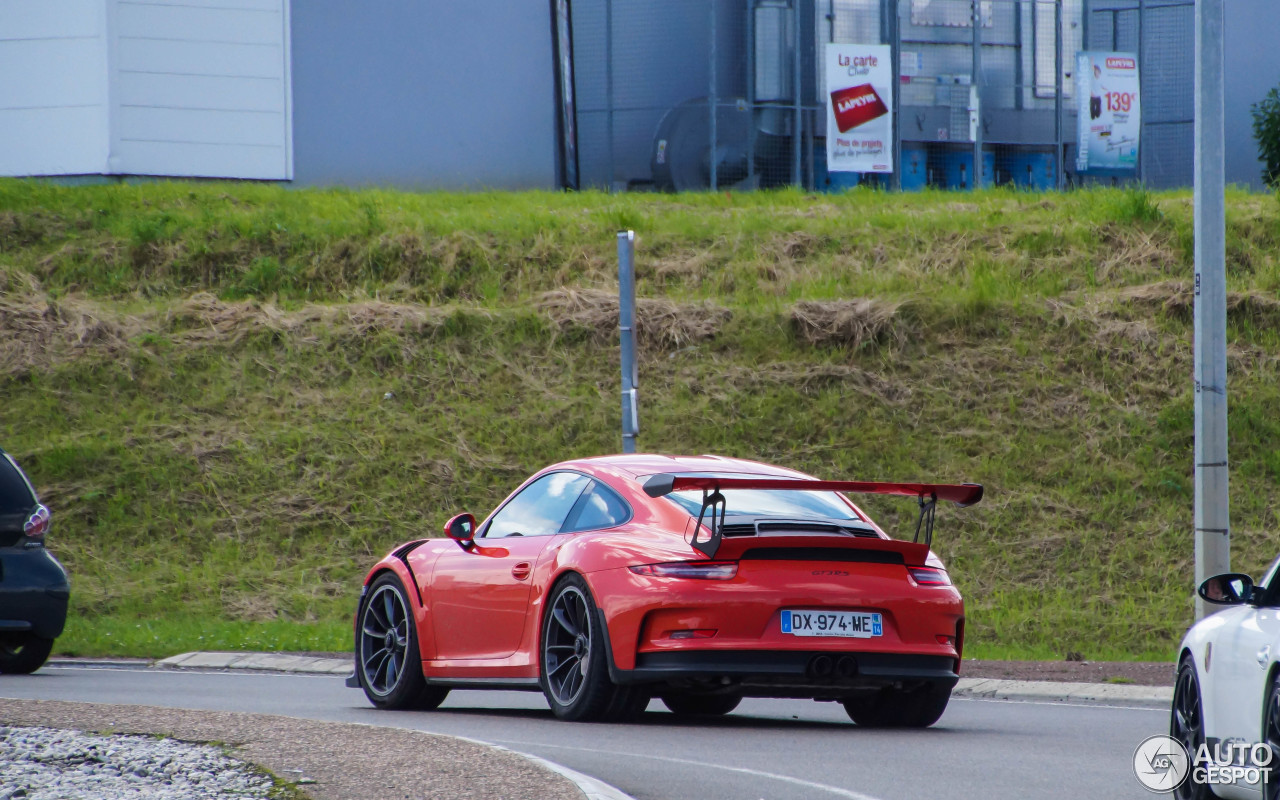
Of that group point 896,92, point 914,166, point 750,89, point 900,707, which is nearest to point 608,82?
point 750,89

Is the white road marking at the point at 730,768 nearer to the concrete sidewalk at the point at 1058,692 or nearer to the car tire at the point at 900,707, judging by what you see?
the car tire at the point at 900,707

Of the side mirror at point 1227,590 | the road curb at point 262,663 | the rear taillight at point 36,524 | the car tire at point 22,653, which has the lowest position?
the road curb at point 262,663

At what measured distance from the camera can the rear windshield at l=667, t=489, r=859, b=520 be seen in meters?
9.25

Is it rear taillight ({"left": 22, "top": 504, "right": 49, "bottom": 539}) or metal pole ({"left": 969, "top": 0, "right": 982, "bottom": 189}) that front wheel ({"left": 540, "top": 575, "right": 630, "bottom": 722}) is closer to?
rear taillight ({"left": 22, "top": 504, "right": 49, "bottom": 539})

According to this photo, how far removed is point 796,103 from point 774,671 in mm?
24674

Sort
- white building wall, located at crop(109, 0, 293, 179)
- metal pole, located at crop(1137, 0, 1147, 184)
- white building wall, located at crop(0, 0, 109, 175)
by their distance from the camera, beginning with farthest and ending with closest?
1. metal pole, located at crop(1137, 0, 1147, 184)
2. white building wall, located at crop(109, 0, 293, 179)
3. white building wall, located at crop(0, 0, 109, 175)

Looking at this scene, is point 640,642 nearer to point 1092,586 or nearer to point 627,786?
point 627,786

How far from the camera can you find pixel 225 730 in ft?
25.3

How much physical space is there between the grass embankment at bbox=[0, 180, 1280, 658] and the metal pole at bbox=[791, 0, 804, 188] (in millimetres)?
3384

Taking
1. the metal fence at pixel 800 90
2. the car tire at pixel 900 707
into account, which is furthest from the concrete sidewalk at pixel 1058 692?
the metal fence at pixel 800 90

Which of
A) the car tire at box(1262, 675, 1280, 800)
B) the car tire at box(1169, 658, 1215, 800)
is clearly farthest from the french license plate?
the car tire at box(1262, 675, 1280, 800)

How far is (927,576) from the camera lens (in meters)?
9.16

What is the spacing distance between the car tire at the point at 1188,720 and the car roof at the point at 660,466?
3007 millimetres

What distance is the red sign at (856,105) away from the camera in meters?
32.1
